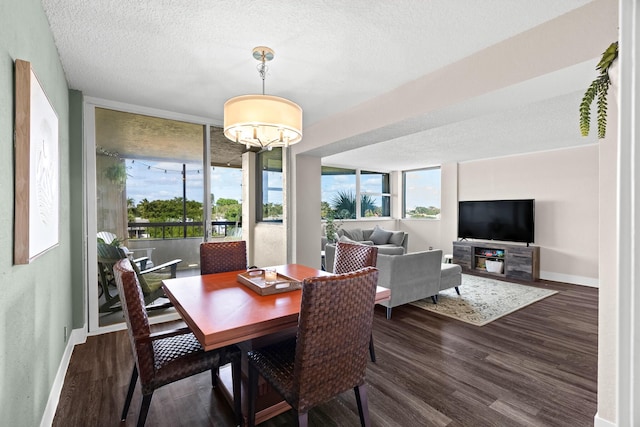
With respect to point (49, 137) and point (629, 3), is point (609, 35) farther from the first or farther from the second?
point (49, 137)

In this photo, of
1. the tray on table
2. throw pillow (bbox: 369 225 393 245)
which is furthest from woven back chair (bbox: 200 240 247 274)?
throw pillow (bbox: 369 225 393 245)

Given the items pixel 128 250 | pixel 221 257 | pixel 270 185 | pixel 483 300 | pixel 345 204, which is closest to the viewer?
pixel 221 257

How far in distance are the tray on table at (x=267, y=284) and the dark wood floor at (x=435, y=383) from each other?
770mm

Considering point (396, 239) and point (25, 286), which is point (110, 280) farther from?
point (396, 239)

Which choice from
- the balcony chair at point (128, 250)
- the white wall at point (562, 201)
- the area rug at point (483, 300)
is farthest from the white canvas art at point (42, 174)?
the white wall at point (562, 201)

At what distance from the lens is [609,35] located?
1.60m

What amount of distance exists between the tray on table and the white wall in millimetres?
5554

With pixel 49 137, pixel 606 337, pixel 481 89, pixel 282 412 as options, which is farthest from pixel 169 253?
pixel 606 337

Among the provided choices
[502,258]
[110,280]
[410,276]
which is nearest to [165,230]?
[110,280]

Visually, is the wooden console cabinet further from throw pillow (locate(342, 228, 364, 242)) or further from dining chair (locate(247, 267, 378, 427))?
dining chair (locate(247, 267, 378, 427))

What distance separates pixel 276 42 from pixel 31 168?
1531 mm

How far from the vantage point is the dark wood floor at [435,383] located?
188cm

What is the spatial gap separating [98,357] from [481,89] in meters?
3.78

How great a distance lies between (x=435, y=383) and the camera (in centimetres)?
225
